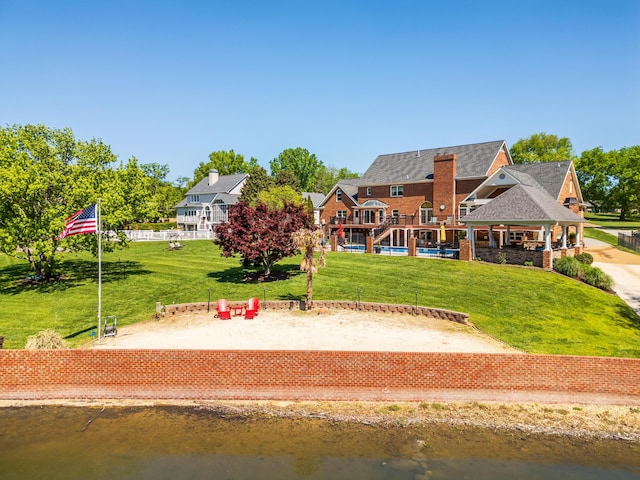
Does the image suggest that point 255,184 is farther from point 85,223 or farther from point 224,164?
point 85,223

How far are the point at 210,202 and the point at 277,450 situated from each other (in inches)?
2567

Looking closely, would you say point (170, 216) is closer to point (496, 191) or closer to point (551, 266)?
point (496, 191)

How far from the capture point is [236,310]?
24656 millimetres

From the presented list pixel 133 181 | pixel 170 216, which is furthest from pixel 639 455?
pixel 170 216

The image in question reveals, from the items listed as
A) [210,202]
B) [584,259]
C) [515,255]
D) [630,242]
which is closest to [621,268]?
[584,259]

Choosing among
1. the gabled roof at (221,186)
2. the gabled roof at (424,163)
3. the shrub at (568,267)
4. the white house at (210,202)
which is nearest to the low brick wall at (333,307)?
the shrub at (568,267)

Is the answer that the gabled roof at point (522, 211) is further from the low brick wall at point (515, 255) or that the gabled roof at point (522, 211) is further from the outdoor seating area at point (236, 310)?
the outdoor seating area at point (236, 310)

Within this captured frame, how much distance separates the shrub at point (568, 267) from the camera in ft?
107

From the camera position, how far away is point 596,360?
1571cm

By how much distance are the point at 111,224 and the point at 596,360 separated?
96.0 feet

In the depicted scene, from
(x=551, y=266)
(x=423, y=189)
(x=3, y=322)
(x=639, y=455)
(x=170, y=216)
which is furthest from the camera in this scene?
(x=170, y=216)

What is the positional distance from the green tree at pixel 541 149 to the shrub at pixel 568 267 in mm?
58422

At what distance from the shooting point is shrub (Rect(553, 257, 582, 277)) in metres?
32.8

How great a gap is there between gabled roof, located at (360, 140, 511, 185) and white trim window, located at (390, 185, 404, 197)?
2.40ft
